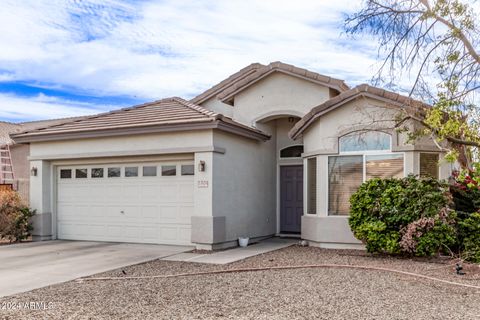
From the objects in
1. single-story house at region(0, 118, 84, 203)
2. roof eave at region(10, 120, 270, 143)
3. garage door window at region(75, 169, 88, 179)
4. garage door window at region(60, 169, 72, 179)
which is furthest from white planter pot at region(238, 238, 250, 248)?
single-story house at region(0, 118, 84, 203)

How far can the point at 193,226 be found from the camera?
12430 millimetres

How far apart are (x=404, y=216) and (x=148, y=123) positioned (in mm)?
7135

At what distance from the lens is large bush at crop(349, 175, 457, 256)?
33.4 ft

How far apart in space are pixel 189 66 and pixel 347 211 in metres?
7.16

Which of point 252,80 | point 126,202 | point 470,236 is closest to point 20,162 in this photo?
point 126,202

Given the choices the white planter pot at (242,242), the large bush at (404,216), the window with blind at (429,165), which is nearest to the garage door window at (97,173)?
the white planter pot at (242,242)

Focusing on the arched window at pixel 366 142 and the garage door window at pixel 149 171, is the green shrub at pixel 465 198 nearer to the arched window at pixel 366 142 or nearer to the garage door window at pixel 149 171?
the arched window at pixel 366 142

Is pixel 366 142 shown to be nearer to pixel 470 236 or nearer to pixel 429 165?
pixel 429 165

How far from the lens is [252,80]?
50.0 ft

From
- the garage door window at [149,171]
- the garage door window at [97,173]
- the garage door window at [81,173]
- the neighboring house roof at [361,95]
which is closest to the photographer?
the neighboring house roof at [361,95]

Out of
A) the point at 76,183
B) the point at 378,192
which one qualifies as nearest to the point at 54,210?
the point at 76,183

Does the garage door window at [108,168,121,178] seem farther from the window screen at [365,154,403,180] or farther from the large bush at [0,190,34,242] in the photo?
the window screen at [365,154,403,180]

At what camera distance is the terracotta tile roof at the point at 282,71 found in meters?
14.1

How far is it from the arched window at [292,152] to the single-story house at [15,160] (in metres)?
9.21
